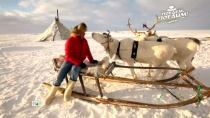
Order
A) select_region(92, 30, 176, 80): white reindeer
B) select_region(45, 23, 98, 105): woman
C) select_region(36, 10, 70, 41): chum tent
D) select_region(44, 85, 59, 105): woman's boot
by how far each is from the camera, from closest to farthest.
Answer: select_region(45, 23, 98, 105): woman < select_region(44, 85, 59, 105): woman's boot < select_region(92, 30, 176, 80): white reindeer < select_region(36, 10, 70, 41): chum tent

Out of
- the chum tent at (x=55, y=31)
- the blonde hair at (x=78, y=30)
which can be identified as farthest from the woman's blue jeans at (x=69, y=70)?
the chum tent at (x=55, y=31)

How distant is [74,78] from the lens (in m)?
4.39

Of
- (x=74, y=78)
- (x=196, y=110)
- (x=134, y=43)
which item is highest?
(x=134, y=43)

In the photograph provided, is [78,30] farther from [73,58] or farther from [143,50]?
[143,50]

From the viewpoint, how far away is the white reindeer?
17.0 ft

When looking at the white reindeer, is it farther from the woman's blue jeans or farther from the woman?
the woman's blue jeans

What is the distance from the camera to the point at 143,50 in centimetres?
536

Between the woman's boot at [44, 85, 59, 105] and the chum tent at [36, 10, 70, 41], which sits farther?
the chum tent at [36, 10, 70, 41]

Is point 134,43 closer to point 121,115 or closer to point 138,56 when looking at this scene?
point 138,56

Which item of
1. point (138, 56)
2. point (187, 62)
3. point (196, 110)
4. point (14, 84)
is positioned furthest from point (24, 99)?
point (187, 62)

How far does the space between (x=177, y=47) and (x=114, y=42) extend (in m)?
1.78

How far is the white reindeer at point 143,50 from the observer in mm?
5195

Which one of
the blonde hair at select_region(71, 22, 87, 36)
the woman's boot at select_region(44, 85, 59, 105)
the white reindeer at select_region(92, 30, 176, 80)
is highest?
the blonde hair at select_region(71, 22, 87, 36)

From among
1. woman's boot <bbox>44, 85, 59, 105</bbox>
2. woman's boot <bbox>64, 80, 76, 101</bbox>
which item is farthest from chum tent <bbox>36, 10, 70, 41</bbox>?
woman's boot <bbox>64, 80, 76, 101</bbox>
